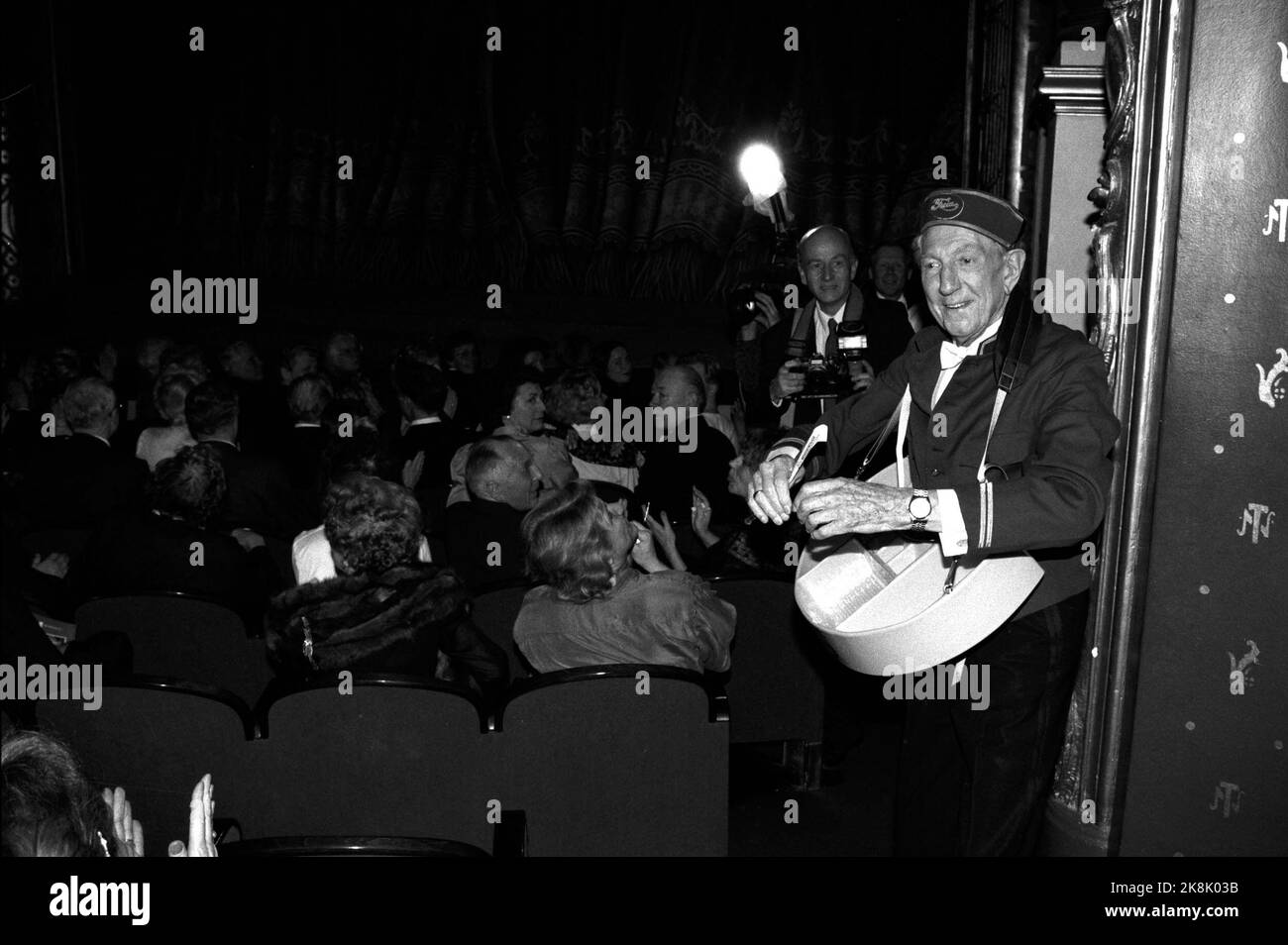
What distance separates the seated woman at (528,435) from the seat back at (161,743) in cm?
171

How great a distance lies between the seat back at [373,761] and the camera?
2.53 meters

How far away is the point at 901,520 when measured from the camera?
6.31ft

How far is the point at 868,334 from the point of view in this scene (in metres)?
4.51

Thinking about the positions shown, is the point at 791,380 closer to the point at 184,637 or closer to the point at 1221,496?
the point at 1221,496

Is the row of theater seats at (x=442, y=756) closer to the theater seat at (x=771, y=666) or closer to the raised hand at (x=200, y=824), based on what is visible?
the theater seat at (x=771, y=666)

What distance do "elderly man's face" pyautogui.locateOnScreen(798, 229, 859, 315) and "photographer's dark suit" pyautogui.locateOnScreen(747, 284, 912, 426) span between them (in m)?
0.08

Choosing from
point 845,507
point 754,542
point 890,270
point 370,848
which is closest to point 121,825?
point 370,848

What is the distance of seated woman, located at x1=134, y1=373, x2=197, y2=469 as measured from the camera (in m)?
4.83

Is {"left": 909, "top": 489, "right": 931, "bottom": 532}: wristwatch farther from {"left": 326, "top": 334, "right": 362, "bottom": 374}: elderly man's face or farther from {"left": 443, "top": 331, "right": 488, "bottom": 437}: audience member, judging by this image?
{"left": 443, "top": 331, "right": 488, "bottom": 437}: audience member

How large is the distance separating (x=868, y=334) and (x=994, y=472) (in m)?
2.47

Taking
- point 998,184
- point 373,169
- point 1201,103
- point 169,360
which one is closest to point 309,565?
point 1201,103

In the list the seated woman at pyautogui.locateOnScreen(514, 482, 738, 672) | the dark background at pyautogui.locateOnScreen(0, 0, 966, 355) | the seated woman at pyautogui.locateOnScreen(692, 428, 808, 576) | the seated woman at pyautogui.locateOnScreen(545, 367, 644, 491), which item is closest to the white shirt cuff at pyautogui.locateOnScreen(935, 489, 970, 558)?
the seated woman at pyautogui.locateOnScreen(514, 482, 738, 672)

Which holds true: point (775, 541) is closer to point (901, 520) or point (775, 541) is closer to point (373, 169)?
point (901, 520)

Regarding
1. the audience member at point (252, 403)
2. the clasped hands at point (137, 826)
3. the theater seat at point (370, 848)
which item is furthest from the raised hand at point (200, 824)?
the audience member at point (252, 403)
